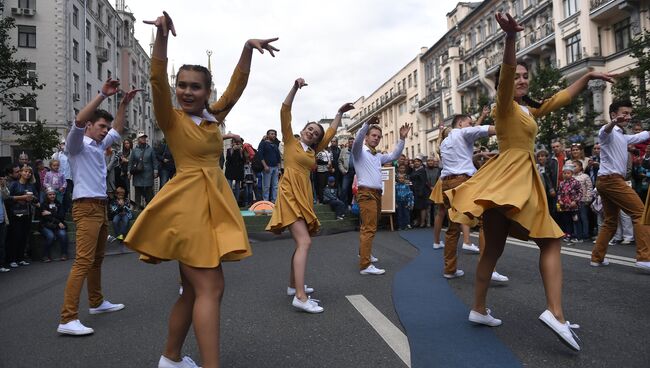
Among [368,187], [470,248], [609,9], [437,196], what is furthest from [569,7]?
[368,187]

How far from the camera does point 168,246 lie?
2.67 meters

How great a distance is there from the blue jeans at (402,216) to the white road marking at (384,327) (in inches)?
324

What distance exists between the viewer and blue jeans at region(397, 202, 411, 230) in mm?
13266

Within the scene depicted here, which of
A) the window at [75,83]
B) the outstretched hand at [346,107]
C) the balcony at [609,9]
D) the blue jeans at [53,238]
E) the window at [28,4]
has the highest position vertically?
the window at [28,4]

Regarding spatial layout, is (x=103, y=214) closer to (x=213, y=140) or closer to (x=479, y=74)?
(x=213, y=140)

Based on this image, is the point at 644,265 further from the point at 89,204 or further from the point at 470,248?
the point at 89,204

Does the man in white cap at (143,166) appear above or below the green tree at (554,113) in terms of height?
below

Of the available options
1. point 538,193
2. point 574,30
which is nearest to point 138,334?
point 538,193

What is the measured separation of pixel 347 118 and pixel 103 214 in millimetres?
129843

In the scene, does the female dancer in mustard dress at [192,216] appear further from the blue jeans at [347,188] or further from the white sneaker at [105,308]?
the blue jeans at [347,188]

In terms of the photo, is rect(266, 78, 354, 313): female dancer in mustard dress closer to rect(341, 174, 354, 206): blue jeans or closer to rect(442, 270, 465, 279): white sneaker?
rect(442, 270, 465, 279): white sneaker

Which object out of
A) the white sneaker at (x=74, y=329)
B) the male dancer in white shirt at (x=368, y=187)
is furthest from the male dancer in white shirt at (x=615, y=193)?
the white sneaker at (x=74, y=329)

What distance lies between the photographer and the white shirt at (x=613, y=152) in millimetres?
6414

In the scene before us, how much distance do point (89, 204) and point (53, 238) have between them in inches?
245
